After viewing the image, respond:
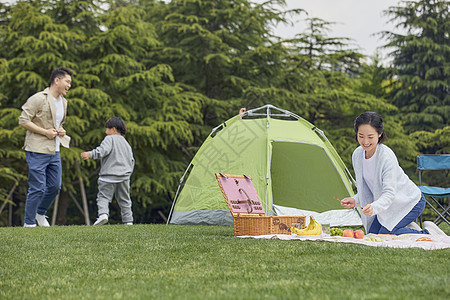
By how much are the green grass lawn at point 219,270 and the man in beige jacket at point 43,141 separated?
1.66 metres

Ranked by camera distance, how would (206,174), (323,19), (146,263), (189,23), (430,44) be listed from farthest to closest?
(430,44) → (323,19) → (189,23) → (206,174) → (146,263)

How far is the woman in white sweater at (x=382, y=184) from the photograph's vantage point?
3866 millimetres

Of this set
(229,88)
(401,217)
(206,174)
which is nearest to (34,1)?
(229,88)

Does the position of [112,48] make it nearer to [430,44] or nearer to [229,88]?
[229,88]

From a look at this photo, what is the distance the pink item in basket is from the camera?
4551 mm

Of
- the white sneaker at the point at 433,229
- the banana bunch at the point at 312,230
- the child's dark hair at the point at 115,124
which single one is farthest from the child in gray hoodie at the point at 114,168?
the white sneaker at the point at 433,229

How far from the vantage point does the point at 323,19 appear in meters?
13.4

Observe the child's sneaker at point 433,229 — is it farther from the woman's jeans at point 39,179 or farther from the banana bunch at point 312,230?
the woman's jeans at point 39,179

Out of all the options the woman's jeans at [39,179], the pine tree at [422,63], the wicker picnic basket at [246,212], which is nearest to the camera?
the wicker picnic basket at [246,212]

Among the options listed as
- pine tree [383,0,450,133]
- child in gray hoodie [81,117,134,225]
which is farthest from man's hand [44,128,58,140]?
pine tree [383,0,450,133]

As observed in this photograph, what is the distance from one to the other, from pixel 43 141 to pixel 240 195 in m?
2.11

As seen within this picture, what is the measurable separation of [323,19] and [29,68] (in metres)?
7.38

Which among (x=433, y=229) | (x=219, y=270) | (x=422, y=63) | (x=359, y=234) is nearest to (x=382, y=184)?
(x=359, y=234)

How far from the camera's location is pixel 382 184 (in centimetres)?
390
